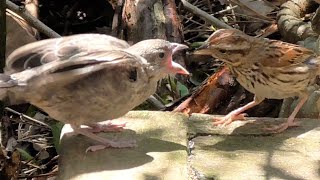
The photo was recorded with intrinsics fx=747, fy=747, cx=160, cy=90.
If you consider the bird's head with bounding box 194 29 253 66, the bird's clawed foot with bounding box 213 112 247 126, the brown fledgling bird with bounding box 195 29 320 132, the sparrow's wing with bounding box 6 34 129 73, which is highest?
the sparrow's wing with bounding box 6 34 129 73

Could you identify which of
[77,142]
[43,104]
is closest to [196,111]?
[77,142]

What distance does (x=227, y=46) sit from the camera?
16.1ft

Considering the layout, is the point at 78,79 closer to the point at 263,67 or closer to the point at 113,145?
the point at 113,145

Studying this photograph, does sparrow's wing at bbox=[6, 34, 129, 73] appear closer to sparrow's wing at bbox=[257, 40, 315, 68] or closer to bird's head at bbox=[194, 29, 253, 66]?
bird's head at bbox=[194, 29, 253, 66]

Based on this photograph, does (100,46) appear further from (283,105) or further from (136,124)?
(283,105)

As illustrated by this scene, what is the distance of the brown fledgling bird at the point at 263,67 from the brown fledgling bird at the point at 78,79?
25.3 inches

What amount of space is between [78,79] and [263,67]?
4.51 ft

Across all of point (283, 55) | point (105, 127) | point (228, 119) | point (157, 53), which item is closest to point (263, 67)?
point (283, 55)

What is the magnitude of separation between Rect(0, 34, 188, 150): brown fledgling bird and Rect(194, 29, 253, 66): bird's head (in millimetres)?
500

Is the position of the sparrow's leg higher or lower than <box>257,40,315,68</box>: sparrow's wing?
lower

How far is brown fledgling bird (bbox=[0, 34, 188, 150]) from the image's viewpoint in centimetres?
421

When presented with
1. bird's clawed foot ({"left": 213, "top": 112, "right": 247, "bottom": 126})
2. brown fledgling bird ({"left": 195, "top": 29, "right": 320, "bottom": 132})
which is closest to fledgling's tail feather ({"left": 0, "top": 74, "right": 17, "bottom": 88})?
brown fledgling bird ({"left": 195, "top": 29, "right": 320, "bottom": 132})

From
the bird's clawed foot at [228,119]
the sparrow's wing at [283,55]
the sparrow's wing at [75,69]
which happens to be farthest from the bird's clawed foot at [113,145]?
the sparrow's wing at [283,55]

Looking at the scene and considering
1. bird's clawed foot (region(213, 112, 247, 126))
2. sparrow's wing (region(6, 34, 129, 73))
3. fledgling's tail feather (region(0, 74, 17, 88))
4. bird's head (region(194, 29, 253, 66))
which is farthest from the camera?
bird's clawed foot (region(213, 112, 247, 126))
